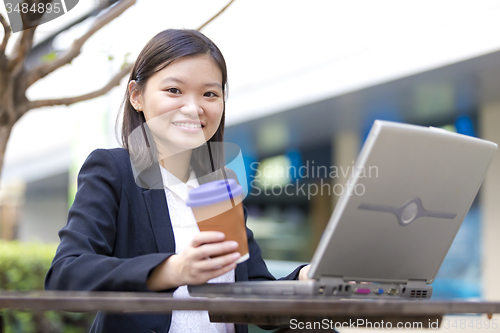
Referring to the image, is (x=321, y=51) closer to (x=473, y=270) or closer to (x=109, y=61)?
(x=473, y=270)

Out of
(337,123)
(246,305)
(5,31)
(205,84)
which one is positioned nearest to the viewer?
(246,305)

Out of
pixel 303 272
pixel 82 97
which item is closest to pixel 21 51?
pixel 82 97

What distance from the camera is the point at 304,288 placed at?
104cm

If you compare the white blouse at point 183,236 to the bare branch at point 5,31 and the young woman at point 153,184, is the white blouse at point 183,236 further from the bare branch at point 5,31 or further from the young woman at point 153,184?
the bare branch at point 5,31

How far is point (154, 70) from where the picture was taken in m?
1.50

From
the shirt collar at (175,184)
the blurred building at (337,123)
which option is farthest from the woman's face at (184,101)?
the blurred building at (337,123)

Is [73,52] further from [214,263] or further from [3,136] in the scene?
[214,263]

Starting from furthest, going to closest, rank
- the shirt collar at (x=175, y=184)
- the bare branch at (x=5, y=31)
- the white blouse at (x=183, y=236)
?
the bare branch at (x=5, y=31)
the shirt collar at (x=175, y=184)
the white blouse at (x=183, y=236)

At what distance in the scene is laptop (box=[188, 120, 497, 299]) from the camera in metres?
1.00

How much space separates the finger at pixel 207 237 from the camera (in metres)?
0.96

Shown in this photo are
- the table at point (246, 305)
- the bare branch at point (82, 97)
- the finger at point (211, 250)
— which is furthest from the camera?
the bare branch at point (82, 97)

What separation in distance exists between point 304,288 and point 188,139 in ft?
2.17

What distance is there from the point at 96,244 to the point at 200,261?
1.27 ft

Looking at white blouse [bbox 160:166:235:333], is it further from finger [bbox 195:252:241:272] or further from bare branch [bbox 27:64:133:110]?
bare branch [bbox 27:64:133:110]
